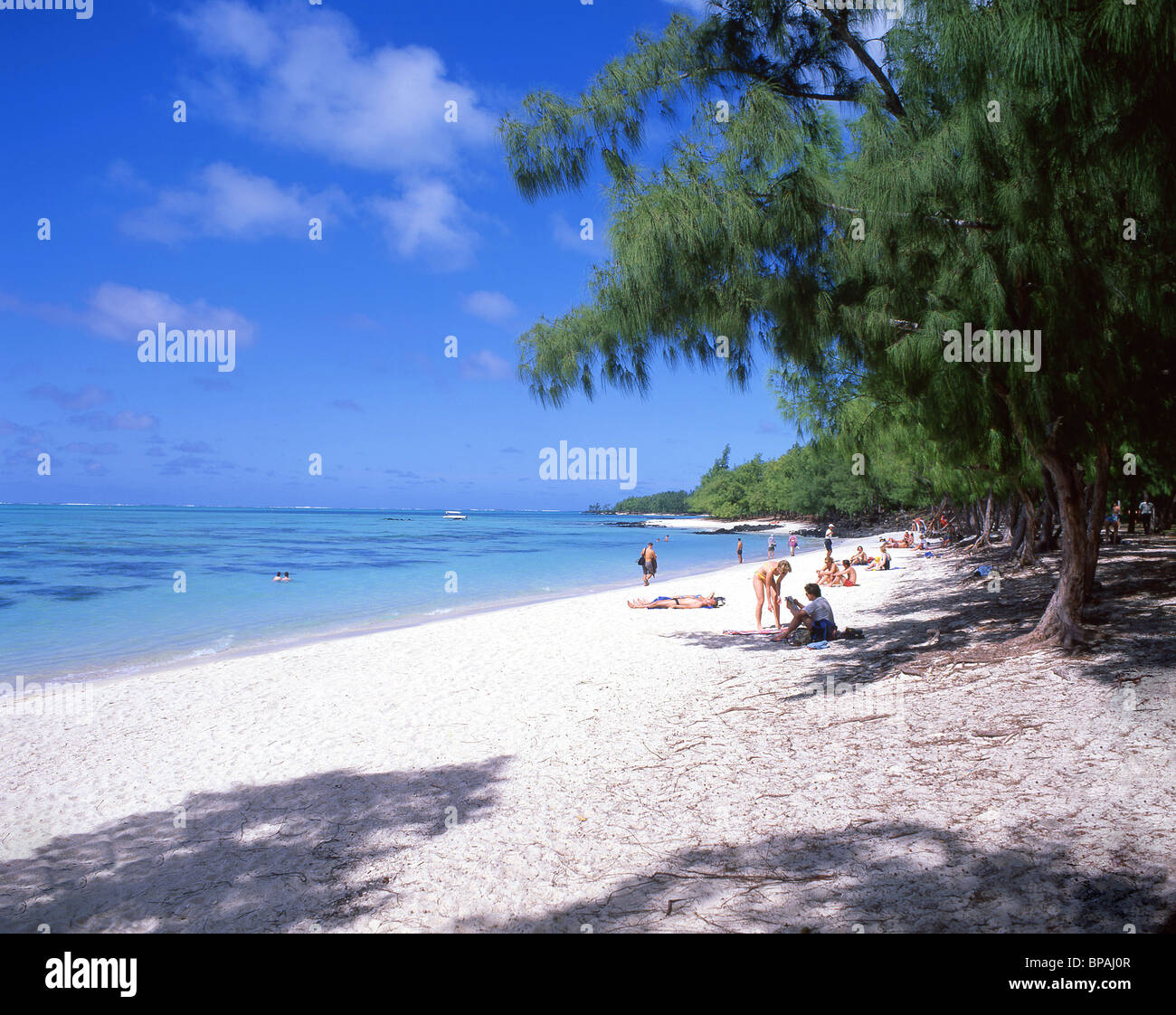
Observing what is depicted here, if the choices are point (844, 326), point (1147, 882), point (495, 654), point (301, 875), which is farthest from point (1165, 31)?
point (495, 654)

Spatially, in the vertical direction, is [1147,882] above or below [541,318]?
below

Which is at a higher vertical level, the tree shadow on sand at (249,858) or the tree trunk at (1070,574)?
the tree trunk at (1070,574)

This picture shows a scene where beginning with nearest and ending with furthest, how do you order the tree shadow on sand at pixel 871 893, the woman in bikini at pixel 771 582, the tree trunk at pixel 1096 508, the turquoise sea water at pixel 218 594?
the tree shadow on sand at pixel 871 893 < the tree trunk at pixel 1096 508 < the woman in bikini at pixel 771 582 < the turquoise sea water at pixel 218 594

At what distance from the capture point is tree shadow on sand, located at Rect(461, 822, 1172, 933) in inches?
122

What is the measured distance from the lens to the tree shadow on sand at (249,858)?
3840 millimetres

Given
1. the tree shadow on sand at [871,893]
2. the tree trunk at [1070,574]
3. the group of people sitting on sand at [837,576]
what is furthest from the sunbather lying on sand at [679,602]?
the tree shadow on sand at [871,893]

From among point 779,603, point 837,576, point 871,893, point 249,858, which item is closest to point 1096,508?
point 779,603

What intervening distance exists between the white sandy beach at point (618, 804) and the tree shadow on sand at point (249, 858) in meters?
0.02

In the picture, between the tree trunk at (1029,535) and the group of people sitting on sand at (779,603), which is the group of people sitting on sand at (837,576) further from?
the tree trunk at (1029,535)

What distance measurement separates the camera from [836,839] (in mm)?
4035

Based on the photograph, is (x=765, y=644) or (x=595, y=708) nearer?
(x=595, y=708)

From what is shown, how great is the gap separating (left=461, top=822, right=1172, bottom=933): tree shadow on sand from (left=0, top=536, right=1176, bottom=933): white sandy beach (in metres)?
0.01
